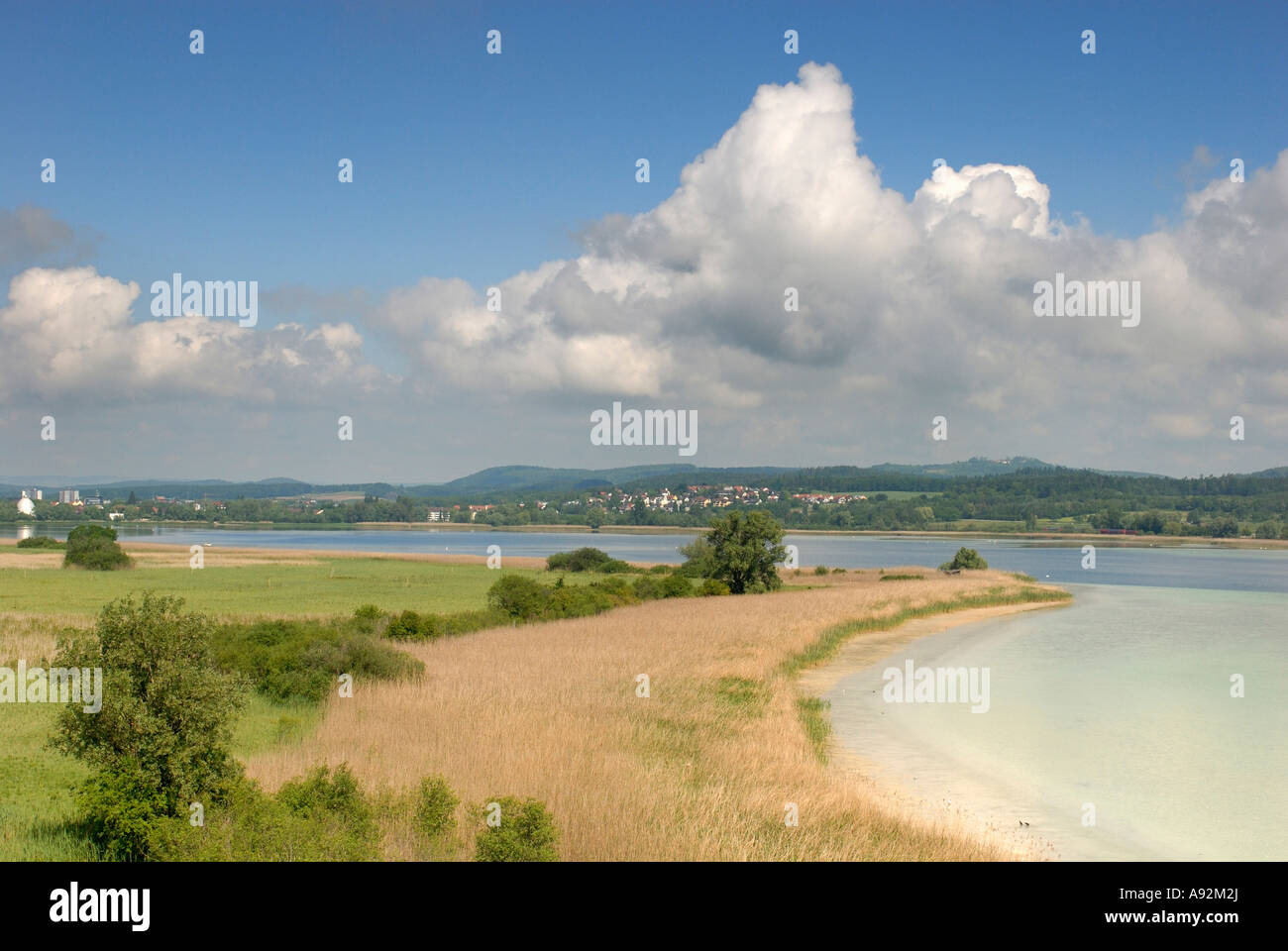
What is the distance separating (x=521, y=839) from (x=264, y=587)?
172 feet

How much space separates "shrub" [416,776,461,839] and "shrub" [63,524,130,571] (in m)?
68.5

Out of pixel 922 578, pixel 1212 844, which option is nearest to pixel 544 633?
pixel 1212 844

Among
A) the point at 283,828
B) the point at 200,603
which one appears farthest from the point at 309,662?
the point at 200,603

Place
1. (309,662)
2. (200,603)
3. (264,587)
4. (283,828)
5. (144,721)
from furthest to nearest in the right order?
(264,587) < (200,603) < (309,662) < (144,721) < (283,828)

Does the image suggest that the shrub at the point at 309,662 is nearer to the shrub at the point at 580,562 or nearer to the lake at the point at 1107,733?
the lake at the point at 1107,733

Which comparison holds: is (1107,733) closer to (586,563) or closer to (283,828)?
(283,828)

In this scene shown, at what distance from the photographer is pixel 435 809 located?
10.1 meters

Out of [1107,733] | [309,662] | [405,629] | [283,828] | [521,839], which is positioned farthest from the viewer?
[405,629]

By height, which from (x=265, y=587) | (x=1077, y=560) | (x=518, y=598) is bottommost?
(x=1077, y=560)

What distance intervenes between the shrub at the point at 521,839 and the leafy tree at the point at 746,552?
156ft

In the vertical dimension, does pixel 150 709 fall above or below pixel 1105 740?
above

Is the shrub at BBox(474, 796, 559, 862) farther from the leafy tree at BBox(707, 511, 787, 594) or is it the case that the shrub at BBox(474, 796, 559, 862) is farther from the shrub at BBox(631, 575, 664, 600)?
the leafy tree at BBox(707, 511, 787, 594)

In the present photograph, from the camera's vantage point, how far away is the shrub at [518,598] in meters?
38.2

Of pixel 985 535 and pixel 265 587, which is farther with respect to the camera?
pixel 985 535
